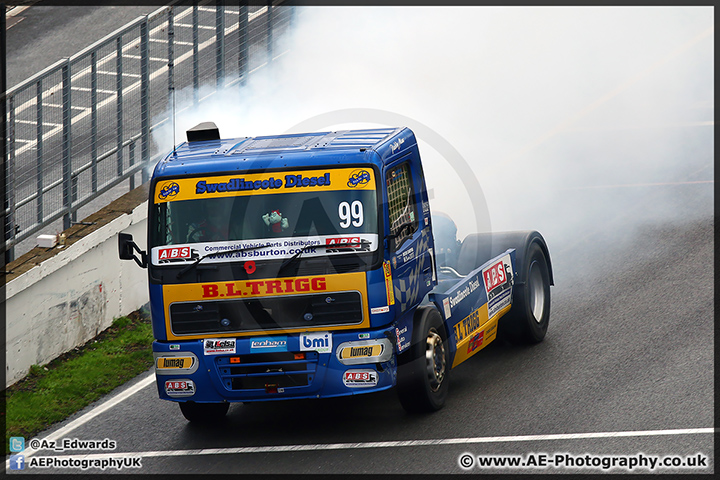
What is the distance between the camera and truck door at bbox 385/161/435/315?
8812mm

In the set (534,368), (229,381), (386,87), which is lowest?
(534,368)

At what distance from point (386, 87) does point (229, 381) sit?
9.75 meters

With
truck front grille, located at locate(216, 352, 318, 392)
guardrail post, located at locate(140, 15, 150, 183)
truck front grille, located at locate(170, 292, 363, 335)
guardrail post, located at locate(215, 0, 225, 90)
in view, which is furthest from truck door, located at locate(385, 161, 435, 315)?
guardrail post, located at locate(215, 0, 225, 90)

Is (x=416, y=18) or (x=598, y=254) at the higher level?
(x=416, y=18)

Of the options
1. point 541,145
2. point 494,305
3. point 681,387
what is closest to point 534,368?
point 494,305

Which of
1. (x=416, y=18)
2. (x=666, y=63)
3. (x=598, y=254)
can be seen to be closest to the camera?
(x=598, y=254)

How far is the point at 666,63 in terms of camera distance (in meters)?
20.7

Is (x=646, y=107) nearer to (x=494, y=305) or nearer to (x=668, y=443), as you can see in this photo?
(x=494, y=305)

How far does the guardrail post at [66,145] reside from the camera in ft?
40.3

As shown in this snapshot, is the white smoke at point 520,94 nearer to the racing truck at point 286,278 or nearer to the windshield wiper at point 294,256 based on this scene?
the racing truck at point 286,278

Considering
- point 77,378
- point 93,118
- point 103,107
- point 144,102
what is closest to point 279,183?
point 77,378

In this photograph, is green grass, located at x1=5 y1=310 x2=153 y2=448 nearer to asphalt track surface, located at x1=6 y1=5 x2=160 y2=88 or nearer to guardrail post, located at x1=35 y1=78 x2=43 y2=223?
guardrail post, located at x1=35 y1=78 x2=43 y2=223

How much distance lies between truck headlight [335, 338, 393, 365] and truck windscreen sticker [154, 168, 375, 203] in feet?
4.40

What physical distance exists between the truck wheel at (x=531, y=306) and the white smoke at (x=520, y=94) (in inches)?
115
